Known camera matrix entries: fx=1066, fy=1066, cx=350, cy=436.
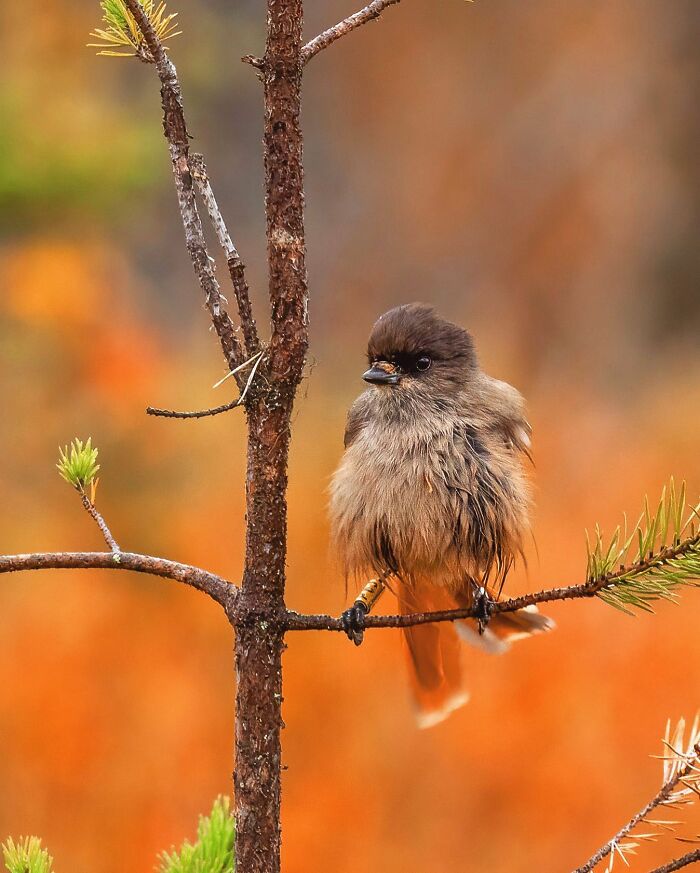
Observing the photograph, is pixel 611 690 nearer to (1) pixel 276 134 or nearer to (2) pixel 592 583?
(2) pixel 592 583

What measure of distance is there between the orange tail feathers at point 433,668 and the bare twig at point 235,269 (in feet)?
3.53

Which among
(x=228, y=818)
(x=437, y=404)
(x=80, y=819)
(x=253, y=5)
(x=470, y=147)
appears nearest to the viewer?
(x=228, y=818)

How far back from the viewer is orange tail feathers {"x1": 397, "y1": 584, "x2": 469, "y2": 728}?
7.74 feet

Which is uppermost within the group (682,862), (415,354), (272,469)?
(415,354)

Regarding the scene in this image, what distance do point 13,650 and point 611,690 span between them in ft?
8.50

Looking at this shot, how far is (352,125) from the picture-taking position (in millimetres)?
6988

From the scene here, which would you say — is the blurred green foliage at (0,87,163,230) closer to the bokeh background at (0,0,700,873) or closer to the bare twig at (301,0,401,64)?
the bokeh background at (0,0,700,873)

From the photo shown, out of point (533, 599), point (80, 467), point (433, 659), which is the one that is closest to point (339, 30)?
point (80, 467)

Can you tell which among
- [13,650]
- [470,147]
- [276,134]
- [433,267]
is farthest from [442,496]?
[470,147]

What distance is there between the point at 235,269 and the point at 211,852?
821 millimetres

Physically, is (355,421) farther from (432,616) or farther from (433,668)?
(432,616)

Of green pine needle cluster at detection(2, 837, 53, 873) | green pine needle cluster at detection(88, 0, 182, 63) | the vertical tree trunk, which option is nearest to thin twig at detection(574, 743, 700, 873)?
the vertical tree trunk

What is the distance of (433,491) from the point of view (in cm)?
199

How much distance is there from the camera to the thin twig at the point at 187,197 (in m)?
1.42
